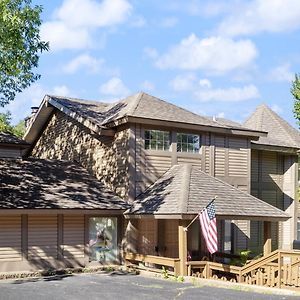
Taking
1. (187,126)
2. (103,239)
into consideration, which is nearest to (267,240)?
(187,126)

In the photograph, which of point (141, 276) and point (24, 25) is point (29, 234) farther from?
point (24, 25)

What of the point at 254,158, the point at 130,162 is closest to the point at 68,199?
the point at 130,162

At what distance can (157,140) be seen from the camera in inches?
912

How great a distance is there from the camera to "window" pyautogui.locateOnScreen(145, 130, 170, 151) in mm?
22969

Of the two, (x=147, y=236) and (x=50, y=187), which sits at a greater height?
(x=50, y=187)

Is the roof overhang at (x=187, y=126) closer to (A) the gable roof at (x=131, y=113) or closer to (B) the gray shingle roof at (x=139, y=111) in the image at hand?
(A) the gable roof at (x=131, y=113)

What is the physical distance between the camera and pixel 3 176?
22.4 metres

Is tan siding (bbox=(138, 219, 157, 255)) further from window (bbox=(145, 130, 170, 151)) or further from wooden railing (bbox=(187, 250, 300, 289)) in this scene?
window (bbox=(145, 130, 170, 151))

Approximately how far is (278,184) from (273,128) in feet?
11.9

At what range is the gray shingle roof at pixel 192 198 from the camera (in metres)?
20.2

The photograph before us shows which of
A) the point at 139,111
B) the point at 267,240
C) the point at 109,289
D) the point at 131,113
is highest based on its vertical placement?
the point at 139,111

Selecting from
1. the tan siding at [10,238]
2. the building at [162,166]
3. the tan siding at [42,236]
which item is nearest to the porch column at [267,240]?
the building at [162,166]

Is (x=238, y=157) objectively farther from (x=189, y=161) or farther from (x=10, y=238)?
(x=10, y=238)

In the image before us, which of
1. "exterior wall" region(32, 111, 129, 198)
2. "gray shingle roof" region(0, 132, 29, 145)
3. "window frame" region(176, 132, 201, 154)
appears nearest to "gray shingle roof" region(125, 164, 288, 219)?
"window frame" region(176, 132, 201, 154)
